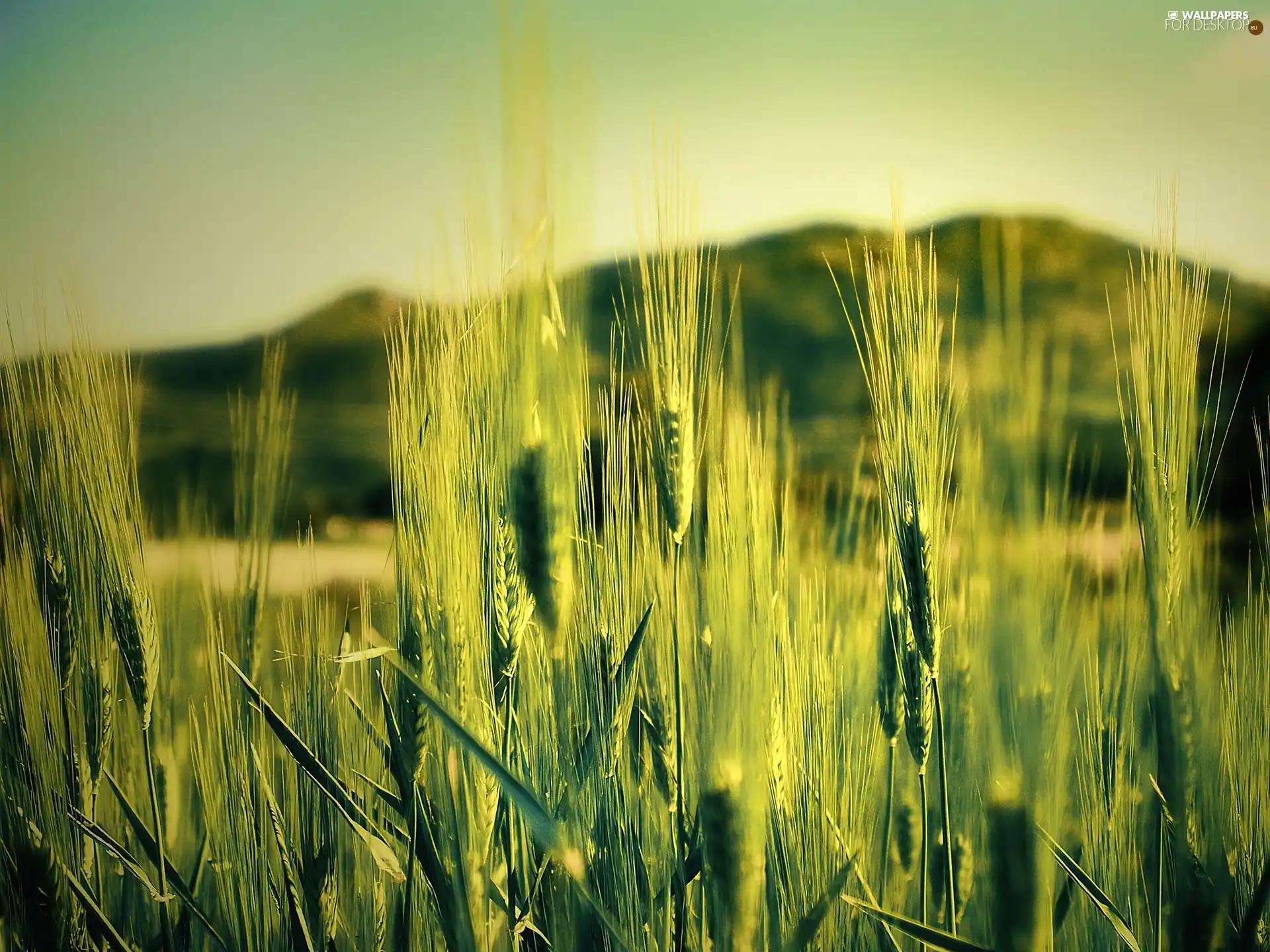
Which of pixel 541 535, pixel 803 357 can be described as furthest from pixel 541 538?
pixel 803 357

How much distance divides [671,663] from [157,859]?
0.84 m

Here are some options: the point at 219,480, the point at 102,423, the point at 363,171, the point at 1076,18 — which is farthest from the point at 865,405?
the point at 102,423

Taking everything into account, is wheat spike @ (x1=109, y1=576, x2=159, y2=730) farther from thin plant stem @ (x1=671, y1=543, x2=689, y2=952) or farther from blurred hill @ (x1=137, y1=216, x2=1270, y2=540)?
thin plant stem @ (x1=671, y1=543, x2=689, y2=952)

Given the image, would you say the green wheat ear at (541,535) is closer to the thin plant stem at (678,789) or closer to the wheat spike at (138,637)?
the thin plant stem at (678,789)

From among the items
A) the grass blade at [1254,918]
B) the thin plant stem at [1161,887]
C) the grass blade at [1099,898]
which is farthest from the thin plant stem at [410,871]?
the grass blade at [1254,918]

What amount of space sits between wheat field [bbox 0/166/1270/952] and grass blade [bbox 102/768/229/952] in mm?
12

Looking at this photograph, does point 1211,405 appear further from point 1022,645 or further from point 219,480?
point 219,480

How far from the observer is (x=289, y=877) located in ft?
3.51

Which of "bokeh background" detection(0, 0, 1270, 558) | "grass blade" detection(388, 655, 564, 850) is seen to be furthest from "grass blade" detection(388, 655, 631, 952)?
"bokeh background" detection(0, 0, 1270, 558)

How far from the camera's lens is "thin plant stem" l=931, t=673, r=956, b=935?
1.04 metres

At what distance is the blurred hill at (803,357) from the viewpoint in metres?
1.16

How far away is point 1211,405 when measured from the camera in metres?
1.23

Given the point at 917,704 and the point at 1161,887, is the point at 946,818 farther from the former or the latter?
the point at 1161,887

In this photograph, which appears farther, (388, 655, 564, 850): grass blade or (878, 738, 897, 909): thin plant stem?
(878, 738, 897, 909): thin plant stem
